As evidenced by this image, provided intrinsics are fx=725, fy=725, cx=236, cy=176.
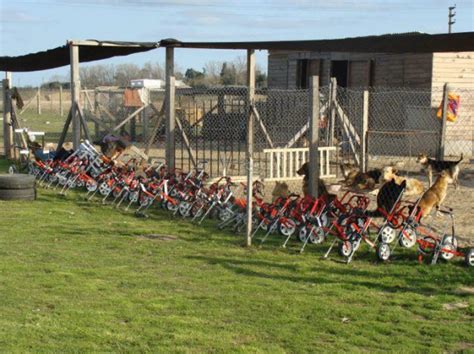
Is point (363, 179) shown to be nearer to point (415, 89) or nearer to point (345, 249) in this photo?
point (345, 249)

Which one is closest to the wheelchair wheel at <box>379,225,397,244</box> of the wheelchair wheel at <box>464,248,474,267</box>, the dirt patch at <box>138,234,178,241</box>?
the wheelchair wheel at <box>464,248,474,267</box>

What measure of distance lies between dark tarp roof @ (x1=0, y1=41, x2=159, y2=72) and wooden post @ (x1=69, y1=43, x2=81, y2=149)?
263mm

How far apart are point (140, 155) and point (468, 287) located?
10.5 m

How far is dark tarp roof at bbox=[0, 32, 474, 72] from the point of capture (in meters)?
8.62

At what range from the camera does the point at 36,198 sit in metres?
13.8

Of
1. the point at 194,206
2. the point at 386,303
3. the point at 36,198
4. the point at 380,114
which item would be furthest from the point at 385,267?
the point at 380,114

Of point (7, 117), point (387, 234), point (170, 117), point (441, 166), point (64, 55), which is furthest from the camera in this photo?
point (7, 117)

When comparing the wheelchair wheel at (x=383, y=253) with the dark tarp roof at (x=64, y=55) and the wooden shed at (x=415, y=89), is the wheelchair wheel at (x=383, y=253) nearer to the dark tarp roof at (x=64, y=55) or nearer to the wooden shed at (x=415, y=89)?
the dark tarp roof at (x=64, y=55)

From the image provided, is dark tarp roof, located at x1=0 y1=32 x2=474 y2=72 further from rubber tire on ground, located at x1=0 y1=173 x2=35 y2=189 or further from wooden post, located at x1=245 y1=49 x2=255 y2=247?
rubber tire on ground, located at x1=0 y1=173 x2=35 y2=189

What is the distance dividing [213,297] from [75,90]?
10778 millimetres

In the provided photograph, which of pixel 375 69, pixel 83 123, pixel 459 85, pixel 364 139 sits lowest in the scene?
pixel 364 139

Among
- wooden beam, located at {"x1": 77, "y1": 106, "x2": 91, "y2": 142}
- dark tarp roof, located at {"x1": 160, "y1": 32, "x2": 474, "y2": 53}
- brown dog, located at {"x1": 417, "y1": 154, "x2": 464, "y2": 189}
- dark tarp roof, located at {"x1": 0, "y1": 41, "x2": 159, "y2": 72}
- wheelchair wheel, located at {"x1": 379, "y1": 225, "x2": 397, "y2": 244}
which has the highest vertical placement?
dark tarp roof, located at {"x1": 0, "y1": 41, "x2": 159, "y2": 72}

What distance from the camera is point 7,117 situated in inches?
840

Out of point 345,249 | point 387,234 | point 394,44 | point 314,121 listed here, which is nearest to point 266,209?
point 314,121
